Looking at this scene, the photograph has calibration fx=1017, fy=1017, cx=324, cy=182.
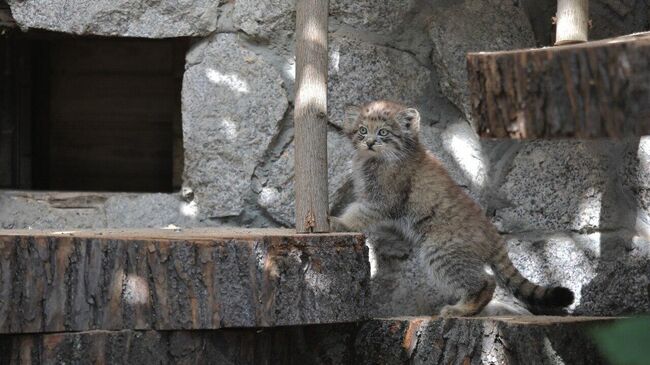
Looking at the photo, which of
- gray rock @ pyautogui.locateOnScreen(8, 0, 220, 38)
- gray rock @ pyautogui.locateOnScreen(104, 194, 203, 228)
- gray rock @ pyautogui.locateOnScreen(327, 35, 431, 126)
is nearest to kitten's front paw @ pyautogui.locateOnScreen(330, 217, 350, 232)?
gray rock @ pyautogui.locateOnScreen(327, 35, 431, 126)

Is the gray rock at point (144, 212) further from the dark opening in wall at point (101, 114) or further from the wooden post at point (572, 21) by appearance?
the wooden post at point (572, 21)

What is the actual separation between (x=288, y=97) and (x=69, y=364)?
1.85 m

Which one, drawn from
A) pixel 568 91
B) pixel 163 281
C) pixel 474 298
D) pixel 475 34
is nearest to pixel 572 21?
pixel 475 34

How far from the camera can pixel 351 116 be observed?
492cm

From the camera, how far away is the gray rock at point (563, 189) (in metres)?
4.67

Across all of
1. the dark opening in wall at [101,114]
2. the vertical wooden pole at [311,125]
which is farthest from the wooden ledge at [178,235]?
the dark opening in wall at [101,114]

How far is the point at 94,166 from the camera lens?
616cm

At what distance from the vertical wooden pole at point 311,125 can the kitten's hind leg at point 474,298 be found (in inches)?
34.6

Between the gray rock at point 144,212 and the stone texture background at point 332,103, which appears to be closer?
the stone texture background at point 332,103

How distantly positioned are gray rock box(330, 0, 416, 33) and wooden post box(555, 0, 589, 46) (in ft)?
4.16

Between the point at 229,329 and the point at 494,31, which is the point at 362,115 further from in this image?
the point at 229,329

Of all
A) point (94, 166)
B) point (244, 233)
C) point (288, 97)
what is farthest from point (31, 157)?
point (244, 233)

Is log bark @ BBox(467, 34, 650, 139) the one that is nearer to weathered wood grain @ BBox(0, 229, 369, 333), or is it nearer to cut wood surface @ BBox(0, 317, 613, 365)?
weathered wood grain @ BBox(0, 229, 369, 333)

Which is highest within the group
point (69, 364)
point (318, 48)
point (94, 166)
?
point (318, 48)
